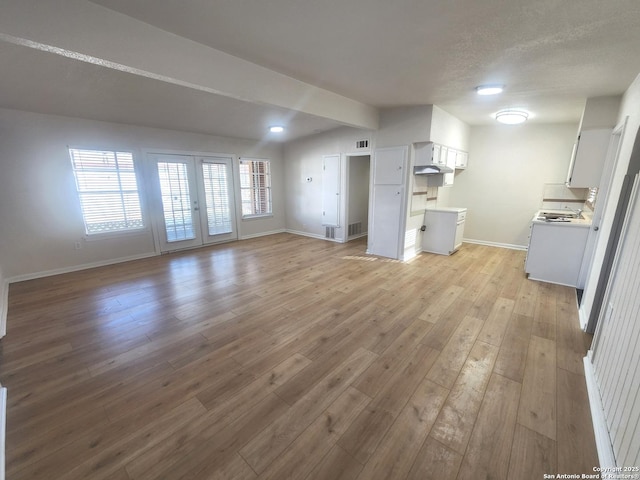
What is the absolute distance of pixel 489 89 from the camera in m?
3.30

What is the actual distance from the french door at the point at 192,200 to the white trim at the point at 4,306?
2202 millimetres

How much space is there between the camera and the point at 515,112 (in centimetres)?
412

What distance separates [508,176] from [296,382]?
19.9 ft

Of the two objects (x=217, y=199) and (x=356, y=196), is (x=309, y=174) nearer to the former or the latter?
(x=356, y=196)

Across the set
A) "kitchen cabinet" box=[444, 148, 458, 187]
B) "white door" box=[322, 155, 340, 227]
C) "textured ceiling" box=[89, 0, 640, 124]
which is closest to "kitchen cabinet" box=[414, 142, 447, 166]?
"kitchen cabinet" box=[444, 148, 458, 187]

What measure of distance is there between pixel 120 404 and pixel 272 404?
3.44ft

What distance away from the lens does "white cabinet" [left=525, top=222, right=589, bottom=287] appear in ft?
12.1

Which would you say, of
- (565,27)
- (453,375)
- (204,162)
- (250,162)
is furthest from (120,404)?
(250,162)

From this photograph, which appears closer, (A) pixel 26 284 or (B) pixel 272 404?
(B) pixel 272 404

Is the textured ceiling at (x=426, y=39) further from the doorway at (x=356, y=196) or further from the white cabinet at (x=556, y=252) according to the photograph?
the doorway at (x=356, y=196)

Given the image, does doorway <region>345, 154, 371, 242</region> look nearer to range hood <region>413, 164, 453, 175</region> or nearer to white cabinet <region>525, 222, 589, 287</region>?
range hood <region>413, 164, 453, 175</region>

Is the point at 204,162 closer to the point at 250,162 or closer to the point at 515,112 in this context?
the point at 250,162

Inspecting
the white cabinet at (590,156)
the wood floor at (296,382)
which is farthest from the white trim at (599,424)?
the white cabinet at (590,156)

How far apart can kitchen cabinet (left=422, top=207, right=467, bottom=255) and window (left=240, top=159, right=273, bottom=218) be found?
4122mm
